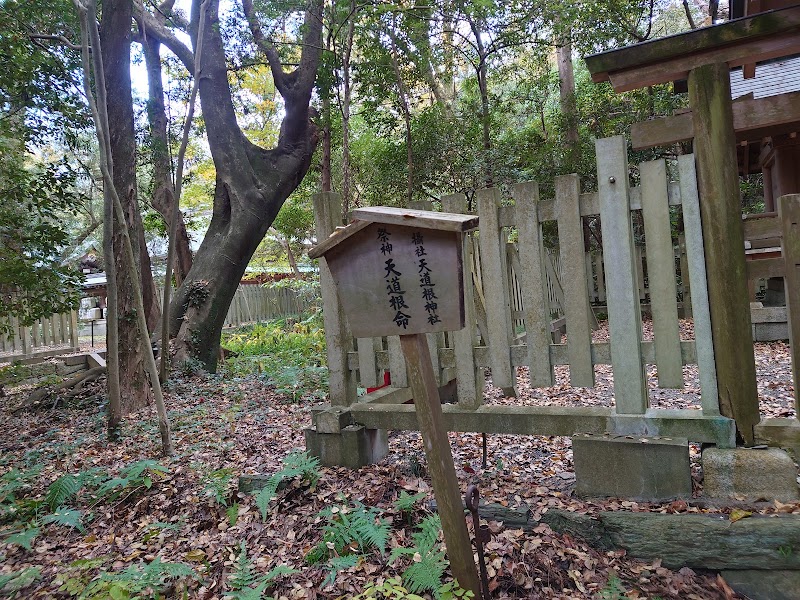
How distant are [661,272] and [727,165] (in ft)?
2.36

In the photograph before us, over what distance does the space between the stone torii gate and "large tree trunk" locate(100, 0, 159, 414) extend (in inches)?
255

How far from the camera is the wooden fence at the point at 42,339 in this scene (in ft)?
34.1

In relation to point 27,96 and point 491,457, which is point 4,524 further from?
point 27,96

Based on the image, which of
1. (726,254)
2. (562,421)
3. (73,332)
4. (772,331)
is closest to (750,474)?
(562,421)

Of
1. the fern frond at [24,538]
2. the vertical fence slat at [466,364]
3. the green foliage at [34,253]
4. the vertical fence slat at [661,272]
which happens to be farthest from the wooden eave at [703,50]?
the green foliage at [34,253]

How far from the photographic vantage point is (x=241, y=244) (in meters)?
8.95

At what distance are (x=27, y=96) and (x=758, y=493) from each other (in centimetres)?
1006

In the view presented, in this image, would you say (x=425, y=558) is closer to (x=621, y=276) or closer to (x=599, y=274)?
(x=621, y=276)

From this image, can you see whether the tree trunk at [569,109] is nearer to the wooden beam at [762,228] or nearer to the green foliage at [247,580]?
the wooden beam at [762,228]

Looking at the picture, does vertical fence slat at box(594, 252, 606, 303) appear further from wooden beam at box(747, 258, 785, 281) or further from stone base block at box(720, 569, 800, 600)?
stone base block at box(720, 569, 800, 600)

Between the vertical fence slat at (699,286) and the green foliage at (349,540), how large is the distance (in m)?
2.12

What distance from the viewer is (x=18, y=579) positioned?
9.77 ft

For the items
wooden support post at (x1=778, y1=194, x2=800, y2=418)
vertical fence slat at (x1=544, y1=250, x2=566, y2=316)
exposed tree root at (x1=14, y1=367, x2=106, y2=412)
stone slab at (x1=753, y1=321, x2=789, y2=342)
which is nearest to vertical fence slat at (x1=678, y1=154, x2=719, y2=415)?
wooden support post at (x1=778, y1=194, x2=800, y2=418)

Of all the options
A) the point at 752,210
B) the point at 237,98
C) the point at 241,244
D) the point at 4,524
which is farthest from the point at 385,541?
the point at 752,210
